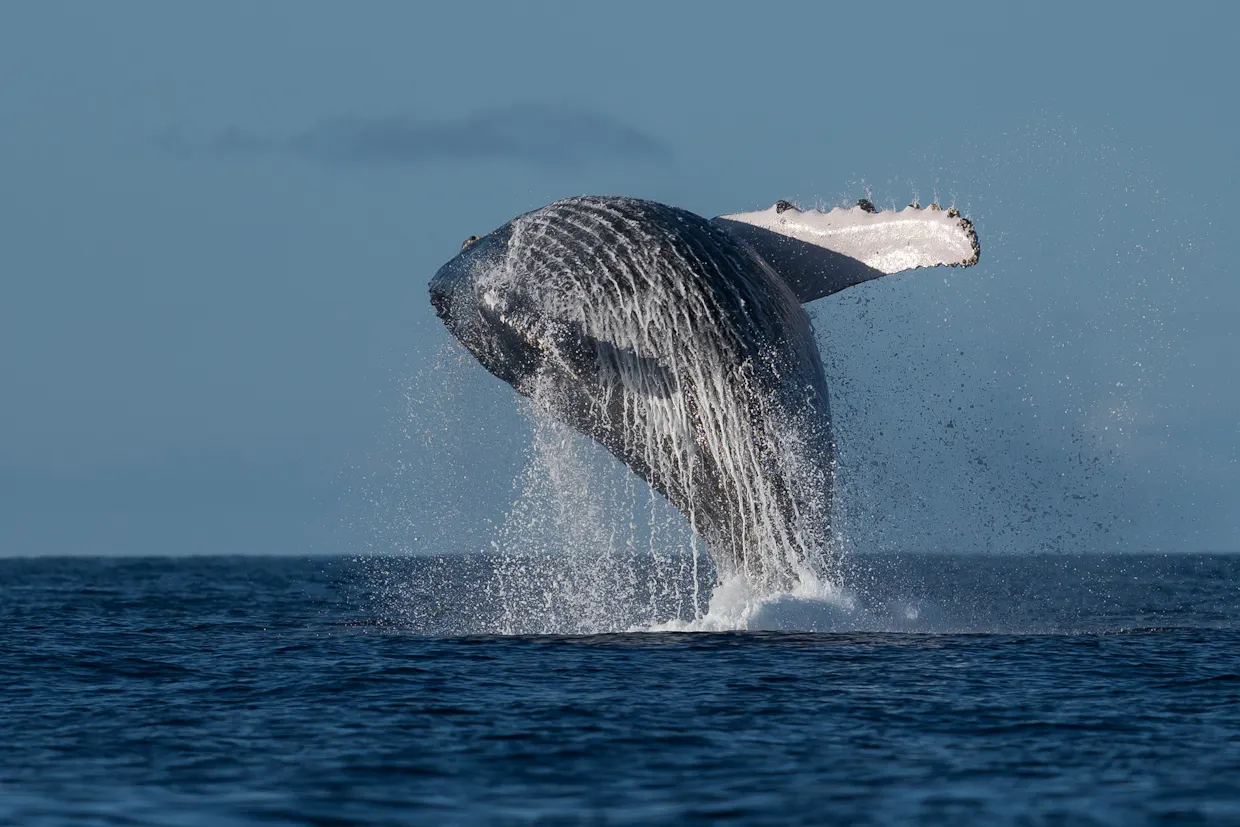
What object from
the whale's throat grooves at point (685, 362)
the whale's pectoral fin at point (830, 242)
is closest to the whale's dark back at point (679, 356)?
the whale's throat grooves at point (685, 362)

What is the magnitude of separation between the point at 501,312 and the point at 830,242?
3.70m

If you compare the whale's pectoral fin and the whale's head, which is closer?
the whale's head

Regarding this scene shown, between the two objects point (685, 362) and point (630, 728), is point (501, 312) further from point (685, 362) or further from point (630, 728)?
point (630, 728)

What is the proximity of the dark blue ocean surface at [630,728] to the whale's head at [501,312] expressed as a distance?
9.33 ft

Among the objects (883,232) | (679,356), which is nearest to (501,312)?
(679,356)

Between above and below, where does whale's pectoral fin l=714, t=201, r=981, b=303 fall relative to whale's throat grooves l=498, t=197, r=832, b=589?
above

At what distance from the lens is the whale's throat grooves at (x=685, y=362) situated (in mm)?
15688

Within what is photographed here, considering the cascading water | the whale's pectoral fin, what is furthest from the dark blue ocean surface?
the whale's pectoral fin

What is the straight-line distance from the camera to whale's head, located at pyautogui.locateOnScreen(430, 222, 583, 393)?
51.3 ft

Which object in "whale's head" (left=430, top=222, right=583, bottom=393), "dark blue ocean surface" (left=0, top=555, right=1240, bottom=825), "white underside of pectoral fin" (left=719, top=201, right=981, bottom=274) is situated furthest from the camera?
"white underside of pectoral fin" (left=719, top=201, right=981, bottom=274)

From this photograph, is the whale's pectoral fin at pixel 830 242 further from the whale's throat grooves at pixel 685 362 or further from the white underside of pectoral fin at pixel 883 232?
the whale's throat grooves at pixel 685 362

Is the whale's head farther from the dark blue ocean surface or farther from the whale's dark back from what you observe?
the dark blue ocean surface

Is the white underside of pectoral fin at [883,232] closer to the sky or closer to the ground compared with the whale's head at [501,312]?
closer to the sky

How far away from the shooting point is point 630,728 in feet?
38.8
